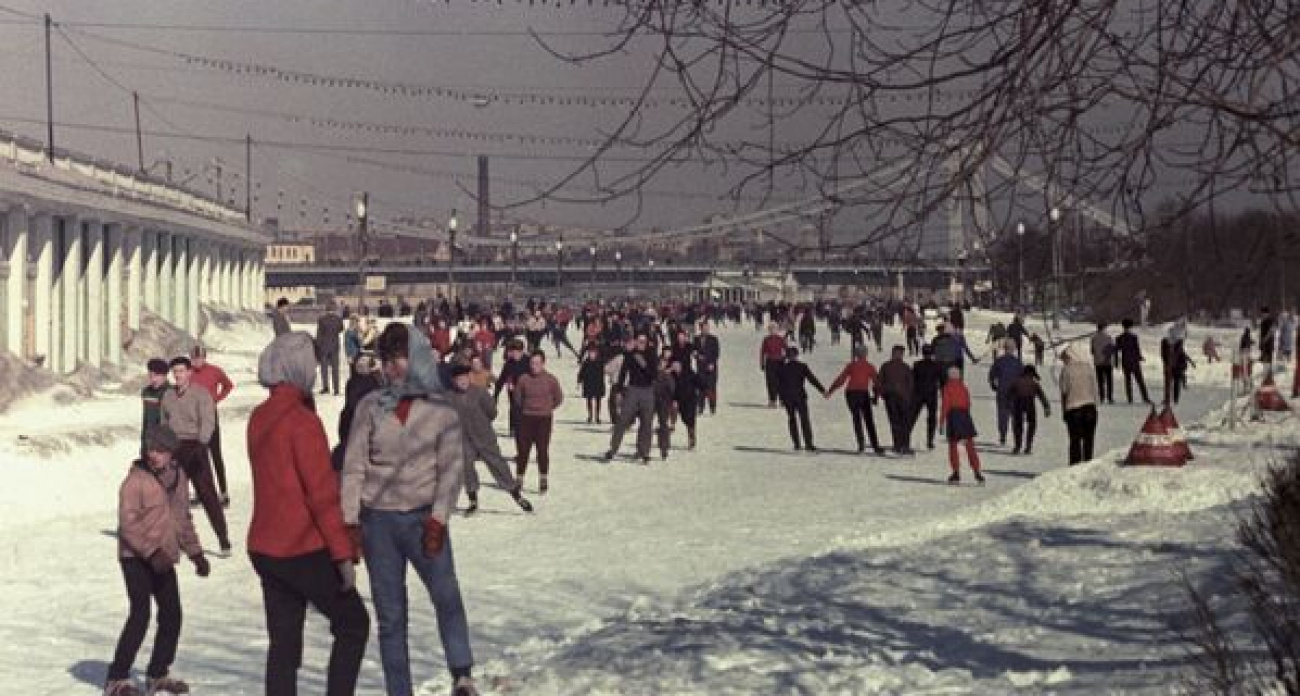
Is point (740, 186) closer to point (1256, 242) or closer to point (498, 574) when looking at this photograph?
point (1256, 242)

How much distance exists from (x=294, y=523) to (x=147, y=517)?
1809mm

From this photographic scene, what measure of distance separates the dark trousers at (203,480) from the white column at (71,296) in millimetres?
21256

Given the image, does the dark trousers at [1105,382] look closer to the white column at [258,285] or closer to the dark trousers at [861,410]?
the dark trousers at [861,410]

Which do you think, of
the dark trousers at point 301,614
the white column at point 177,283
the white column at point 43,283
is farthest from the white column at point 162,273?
the dark trousers at point 301,614

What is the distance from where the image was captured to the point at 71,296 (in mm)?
35062

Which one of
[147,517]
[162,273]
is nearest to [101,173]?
[162,273]

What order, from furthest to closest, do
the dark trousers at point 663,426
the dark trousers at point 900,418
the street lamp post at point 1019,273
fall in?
the dark trousers at point 663,426 → the dark trousers at point 900,418 → the street lamp post at point 1019,273

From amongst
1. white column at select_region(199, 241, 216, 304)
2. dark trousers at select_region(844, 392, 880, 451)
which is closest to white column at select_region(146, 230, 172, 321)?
white column at select_region(199, 241, 216, 304)

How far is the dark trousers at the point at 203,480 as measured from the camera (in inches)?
532

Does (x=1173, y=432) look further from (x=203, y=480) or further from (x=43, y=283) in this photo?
(x=43, y=283)

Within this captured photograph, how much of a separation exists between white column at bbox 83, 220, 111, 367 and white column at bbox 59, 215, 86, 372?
32 cm

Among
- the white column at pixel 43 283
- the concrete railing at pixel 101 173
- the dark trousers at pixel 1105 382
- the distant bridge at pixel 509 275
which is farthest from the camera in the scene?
the distant bridge at pixel 509 275

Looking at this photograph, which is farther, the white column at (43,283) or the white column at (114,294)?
the white column at (114,294)

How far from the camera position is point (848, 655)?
28.8 ft
